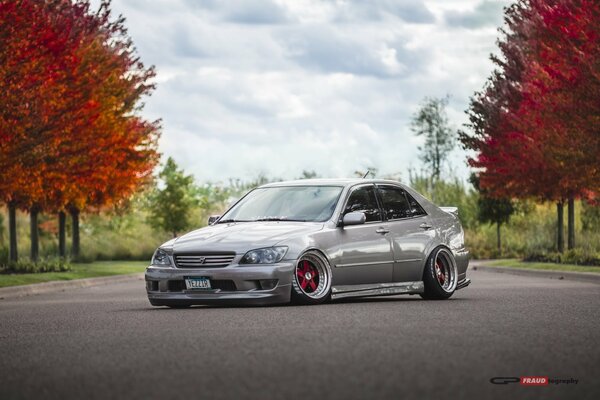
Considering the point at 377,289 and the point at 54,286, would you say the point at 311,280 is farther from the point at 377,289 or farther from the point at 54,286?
the point at 54,286

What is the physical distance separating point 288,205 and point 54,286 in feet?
30.7

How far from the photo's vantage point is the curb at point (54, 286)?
65.8 feet

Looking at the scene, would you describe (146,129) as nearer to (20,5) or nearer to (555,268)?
(20,5)

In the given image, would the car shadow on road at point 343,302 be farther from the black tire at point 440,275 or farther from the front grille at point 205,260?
the front grille at point 205,260

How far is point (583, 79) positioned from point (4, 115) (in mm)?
→ 12156

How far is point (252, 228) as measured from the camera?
1399 centimetres

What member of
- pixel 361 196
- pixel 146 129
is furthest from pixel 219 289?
pixel 146 129

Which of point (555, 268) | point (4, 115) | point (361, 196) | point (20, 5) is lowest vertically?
point (555, 268)

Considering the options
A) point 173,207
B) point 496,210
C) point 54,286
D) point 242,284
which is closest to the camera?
point 242,284

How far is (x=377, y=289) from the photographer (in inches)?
576

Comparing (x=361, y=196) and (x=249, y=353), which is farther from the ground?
(x=361, y=196)

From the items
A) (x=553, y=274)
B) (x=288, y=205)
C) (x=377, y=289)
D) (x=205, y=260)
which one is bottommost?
(x=553, y=274)

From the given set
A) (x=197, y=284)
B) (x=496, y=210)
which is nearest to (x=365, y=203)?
(x=197, y=284)

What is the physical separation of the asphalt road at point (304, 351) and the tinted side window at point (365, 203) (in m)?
1.45
